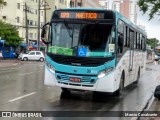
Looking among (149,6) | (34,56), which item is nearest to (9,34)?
(34,56)

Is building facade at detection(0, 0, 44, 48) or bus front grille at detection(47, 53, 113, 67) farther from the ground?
building facade at detection(0, 0, 44, 48)

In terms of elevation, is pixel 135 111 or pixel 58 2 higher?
pixel 58 2

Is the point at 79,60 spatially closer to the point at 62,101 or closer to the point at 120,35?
the point at 62,101

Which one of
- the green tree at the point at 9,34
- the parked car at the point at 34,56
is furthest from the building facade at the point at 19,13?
the parked car at the point at 34,56

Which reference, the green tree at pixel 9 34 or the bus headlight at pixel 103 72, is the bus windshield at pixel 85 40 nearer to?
the bus headlight at pixel 103 72

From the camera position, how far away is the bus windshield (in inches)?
511

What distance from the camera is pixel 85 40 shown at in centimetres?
1303

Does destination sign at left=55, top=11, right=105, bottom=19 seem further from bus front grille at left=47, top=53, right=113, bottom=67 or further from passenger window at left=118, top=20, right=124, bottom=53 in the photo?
bus front grille at left=47, top=53, right=113, bottom=67

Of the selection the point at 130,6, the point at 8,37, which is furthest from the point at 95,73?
the point at 130,6

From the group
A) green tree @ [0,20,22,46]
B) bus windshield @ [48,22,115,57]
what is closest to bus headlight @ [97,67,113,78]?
bus windshield @ [48,22,115,57]

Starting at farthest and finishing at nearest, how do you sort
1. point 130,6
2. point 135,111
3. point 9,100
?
point 130,6, point 9,100, point 135,111

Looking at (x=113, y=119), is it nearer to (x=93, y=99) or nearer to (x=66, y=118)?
(x=66, y=118)

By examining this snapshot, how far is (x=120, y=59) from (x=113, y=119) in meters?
4.48

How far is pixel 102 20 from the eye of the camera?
521 inches
